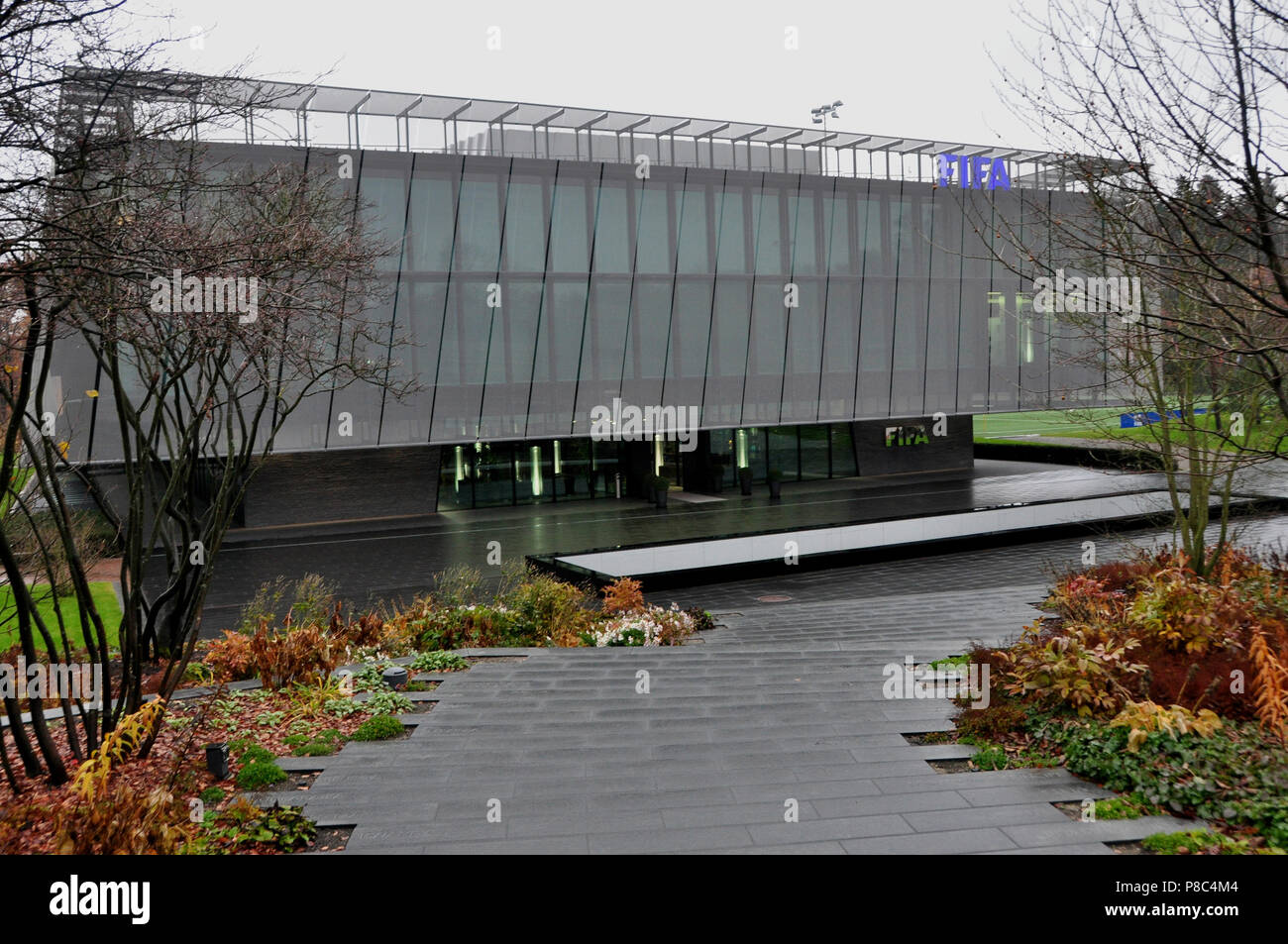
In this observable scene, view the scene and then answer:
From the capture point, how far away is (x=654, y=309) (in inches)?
1270

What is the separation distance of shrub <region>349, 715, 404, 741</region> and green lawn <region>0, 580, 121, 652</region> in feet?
31.5

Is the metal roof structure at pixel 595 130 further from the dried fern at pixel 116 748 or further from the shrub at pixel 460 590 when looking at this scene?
the dried fern at pixel 116 748

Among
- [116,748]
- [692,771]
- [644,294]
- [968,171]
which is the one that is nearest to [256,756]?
[116,748]

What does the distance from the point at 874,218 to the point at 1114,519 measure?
15976mm

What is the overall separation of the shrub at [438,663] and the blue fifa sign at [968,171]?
30.6 m

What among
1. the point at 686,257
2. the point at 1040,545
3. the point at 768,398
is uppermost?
the point at 686,257

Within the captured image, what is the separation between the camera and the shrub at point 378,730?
9.07 m

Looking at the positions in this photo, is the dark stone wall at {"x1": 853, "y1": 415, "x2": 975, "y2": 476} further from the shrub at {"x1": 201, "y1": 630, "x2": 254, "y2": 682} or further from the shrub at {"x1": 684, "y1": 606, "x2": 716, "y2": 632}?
the shrub at {"x1": 201, "y1": 630, "x2": 254, "y2": 682}

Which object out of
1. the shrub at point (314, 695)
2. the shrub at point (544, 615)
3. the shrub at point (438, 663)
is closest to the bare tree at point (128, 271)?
the shrub at point (314, 695)

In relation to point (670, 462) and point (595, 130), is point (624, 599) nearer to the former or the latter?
point (595, 130)

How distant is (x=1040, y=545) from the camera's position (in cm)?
2364

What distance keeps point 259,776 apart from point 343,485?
2539 cm
